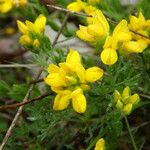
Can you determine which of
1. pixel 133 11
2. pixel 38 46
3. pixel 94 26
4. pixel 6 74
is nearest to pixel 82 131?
pixel 38 46

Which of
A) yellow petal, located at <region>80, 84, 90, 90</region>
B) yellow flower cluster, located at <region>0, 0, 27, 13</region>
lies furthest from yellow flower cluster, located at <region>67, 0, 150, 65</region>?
yellow flower cluster, located at <region>0, 0, 27, 13</region>

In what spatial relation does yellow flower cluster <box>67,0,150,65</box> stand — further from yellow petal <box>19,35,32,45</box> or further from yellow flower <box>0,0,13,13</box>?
yellow flower <box>0,0,13,13</box>

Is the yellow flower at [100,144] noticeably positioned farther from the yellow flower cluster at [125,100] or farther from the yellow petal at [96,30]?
the yellow petal at [96,30]

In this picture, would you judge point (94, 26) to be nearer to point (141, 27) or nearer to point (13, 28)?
point (141, 27)

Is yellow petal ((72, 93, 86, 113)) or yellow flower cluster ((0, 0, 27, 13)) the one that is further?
yellow flower cluster ((0, 0, 27, 13))

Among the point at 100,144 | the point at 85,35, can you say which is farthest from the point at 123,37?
the point at 100,144

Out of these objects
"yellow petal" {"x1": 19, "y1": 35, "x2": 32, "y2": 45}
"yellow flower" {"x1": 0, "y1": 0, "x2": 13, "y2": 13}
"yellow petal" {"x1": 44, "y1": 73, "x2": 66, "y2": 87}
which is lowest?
"yellow flower" {"x1": 0, "y1": 0, "x2": 13, "y2": 13}

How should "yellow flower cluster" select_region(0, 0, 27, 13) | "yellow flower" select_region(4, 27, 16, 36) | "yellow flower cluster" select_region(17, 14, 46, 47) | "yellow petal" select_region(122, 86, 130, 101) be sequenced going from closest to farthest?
"yellow petal" select_region(122, 86, 130, 101) → "yellow flower cluster" select_region(17, 14, 46, 47) → "yellow flower cluster" select_region(0, 0, 27, 13) → "yellow flower" select_region(4, 27, 16, 36)
